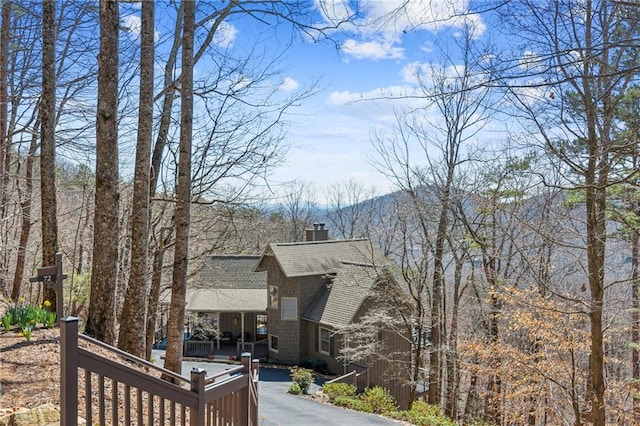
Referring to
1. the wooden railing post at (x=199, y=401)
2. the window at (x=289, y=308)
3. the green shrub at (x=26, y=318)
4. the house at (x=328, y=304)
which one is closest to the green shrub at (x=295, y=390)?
the house at (x=328, y=304)

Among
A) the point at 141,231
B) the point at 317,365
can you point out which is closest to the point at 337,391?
the point at 317,365

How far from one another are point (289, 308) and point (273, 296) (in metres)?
1.17

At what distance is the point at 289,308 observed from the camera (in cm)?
2017

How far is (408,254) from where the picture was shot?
1545cm

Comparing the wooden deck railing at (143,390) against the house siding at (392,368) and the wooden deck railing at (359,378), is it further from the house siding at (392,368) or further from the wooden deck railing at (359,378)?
the house siding at (392,368)

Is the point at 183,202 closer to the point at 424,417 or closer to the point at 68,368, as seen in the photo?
the point at 68,368

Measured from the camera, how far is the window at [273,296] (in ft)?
68.0

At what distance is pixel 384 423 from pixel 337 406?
3.11 metres

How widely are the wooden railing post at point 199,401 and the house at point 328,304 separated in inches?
508

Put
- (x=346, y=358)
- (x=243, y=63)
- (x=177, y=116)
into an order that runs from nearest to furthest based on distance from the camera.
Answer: (x=243, y=63)
(x=177, y=116)
(x=346, y=358)

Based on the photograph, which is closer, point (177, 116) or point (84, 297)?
point (177, 116)

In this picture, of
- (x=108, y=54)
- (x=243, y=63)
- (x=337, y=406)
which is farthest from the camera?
(x=337, y=406)

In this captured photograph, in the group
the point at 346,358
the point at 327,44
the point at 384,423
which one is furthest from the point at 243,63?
the point at 346,358

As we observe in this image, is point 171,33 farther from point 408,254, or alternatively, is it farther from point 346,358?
point 346,358
